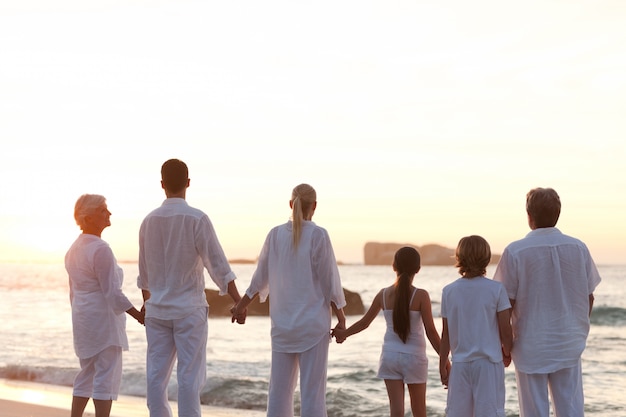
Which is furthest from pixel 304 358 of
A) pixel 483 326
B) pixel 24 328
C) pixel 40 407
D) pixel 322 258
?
pixel 24 328

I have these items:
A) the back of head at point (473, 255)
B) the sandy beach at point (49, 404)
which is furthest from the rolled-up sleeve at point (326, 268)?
the sandy beach at point (49, 404)

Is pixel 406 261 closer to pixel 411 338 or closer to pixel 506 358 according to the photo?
pixel 411 338

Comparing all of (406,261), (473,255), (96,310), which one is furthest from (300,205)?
(96,310)

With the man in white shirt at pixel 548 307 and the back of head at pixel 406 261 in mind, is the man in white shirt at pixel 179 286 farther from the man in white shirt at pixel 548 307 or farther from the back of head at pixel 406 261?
the man in white shirt at pixel 548 307

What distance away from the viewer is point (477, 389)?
5855mm

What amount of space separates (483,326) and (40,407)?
6898 millimetres

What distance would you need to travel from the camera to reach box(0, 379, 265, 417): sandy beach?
1008cm

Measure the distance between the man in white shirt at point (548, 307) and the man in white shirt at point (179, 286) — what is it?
2101 mm

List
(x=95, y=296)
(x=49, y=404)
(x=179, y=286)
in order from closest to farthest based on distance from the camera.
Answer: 1. (x=179, y=286)
2. (x=95, y=296)
3. (x=49, y=404)

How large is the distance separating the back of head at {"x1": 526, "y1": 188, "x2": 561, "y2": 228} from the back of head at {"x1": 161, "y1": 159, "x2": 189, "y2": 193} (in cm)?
254

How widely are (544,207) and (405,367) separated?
5.67 ft

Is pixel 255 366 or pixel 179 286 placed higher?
pixel 179 286

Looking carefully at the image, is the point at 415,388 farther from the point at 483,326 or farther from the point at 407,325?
the point at 483,326

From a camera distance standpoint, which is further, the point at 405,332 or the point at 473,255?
the point at 405,332
